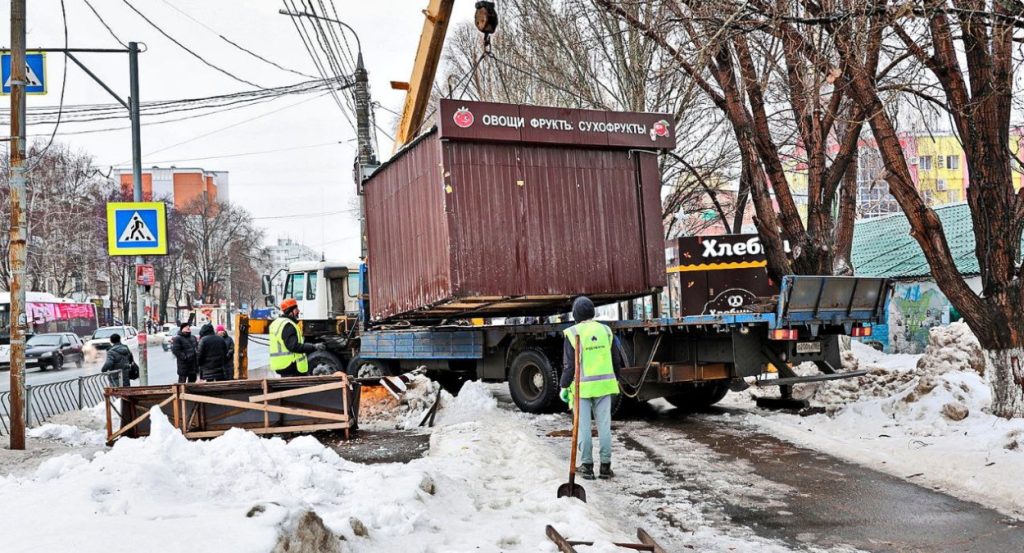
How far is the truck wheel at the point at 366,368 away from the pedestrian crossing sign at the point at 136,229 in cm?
454

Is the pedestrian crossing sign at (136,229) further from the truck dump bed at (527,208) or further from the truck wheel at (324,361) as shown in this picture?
the truck wheel at (324,361)

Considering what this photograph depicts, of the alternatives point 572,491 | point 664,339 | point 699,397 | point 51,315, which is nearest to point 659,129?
point 664,339

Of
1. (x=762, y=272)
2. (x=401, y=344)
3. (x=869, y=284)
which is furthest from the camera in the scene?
(x=762, y=272)

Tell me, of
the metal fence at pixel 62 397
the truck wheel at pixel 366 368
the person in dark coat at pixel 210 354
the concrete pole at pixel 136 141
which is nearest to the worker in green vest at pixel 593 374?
the person in dark coat at pixel 210 354

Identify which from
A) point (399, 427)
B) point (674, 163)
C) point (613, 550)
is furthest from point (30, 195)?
point (613, 550)

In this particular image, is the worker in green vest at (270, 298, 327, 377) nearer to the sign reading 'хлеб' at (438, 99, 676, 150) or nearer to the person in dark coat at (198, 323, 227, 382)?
the person in dark coat at (198, 323, 227, 382)

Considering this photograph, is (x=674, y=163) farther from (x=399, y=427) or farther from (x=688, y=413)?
(x=399, y=427)

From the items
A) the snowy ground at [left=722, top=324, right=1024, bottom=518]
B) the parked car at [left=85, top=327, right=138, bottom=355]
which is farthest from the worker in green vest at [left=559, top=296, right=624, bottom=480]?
the parked car at [left=85, top=327, right=138, bottom=355]

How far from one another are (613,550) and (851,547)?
161 cm

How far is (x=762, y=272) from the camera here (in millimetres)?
16672

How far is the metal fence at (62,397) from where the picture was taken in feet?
43.6

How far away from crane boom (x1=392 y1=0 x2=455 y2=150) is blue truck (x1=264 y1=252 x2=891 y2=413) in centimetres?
313

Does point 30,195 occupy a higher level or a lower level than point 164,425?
higher

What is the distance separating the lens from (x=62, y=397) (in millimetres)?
14805
